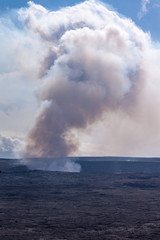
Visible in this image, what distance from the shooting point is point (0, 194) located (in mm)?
62656

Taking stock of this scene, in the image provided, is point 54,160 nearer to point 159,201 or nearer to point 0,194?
point 0,194

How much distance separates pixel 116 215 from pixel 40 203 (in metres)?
14.0

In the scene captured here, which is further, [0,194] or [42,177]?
[42,177]

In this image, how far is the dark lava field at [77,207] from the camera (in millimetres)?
35781

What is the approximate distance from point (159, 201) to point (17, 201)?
23335 mm

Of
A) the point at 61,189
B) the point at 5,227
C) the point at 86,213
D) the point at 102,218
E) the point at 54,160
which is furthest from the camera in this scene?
the point at 54,160

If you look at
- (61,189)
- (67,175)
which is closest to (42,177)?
(67,175)

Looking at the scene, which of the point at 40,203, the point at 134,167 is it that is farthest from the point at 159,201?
the point at 134,167

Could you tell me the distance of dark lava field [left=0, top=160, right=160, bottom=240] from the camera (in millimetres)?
35781

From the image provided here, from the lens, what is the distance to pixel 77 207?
5031 centimetres

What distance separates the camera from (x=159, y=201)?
5631cm

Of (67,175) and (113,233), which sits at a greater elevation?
(67,175)

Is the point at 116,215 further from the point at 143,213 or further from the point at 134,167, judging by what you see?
the point at 134,167

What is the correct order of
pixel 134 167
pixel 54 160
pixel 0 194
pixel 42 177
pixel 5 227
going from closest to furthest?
pixel 5 227 → pixel 0 194 → pixel 42 177 → pixel 54 160 → pixel 134 167
